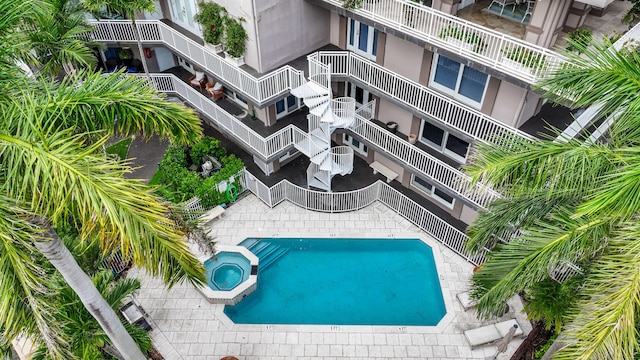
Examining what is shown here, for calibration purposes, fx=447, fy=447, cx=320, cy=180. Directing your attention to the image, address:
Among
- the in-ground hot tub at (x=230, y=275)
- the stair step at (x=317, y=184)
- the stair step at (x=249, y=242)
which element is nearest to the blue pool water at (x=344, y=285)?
the stair step at (x=249, y=242)

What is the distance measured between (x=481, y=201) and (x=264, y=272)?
956 cm

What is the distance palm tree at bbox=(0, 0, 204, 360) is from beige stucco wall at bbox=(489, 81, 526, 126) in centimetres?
1176

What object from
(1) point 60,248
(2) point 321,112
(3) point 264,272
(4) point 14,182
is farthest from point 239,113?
(4) point 14,182

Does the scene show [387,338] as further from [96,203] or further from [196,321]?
[96,203]

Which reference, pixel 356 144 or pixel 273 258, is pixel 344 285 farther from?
pixel 356 144

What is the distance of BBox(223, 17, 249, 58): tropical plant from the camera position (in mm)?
19547

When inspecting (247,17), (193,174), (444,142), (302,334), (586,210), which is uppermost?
(586,210)

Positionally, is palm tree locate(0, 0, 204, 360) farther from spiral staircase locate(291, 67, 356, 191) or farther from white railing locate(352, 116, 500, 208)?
white railing locate(352, 116, 500, 208)

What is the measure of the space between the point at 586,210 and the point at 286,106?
16455 millimetres

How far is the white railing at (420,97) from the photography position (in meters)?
16.2

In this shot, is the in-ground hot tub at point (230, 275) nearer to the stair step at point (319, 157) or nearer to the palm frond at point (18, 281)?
the stair step at point (319, 157)

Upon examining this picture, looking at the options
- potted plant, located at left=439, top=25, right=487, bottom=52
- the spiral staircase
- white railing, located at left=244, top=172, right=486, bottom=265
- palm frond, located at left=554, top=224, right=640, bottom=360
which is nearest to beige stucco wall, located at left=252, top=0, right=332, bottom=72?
the spiral staircase

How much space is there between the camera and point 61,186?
674 centimetres

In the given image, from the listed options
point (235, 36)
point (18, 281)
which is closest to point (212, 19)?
point (235, 36)
